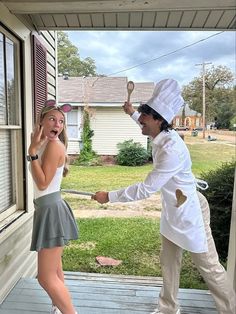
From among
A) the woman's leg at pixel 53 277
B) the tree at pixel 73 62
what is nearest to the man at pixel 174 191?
the woman's leg at pixel 53 277

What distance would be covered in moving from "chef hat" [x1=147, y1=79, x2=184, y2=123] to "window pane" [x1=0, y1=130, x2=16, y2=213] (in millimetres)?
1102

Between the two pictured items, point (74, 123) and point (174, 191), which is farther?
point (74, 123)

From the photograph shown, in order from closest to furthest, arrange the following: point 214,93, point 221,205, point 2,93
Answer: point 2,93 → point 221,205 → point 214,93

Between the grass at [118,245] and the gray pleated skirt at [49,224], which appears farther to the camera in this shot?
the grass at [118,245]

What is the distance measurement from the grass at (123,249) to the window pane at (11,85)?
5.36 feet

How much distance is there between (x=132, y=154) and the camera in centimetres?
875

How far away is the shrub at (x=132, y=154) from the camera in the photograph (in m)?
8.65

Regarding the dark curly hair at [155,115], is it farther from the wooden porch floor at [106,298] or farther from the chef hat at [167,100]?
the wooden porch floor at [106,298]

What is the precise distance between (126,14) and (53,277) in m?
1.76

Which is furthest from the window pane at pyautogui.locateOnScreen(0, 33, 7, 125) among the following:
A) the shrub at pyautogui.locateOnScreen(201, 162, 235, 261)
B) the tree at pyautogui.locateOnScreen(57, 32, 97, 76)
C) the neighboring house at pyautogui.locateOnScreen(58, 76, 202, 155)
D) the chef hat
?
the tree at pyautogui.locateOnScreen(57, 32, 97, 76)

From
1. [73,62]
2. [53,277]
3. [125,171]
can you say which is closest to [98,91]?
[125,171]

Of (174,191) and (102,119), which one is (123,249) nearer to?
(174,191)

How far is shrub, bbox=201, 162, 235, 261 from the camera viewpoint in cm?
286

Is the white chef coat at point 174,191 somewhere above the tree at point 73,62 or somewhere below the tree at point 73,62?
below
